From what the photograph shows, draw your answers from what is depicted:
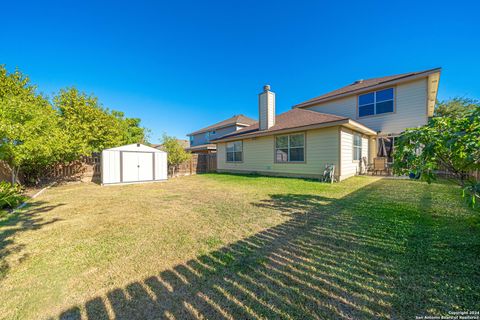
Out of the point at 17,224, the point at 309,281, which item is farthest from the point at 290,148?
the point at 17,224

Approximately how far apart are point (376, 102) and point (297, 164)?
6951 mm

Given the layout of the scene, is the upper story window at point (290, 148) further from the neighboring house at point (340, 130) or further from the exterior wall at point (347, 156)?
the exterior wall at point (347, 156)

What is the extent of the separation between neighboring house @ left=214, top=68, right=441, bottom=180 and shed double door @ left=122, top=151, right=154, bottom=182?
5.70m

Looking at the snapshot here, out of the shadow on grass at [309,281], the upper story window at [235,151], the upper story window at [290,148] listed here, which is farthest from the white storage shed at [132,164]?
the shadow on grass at [309,281]

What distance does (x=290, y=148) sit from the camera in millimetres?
10570

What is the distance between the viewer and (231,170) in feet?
47.2

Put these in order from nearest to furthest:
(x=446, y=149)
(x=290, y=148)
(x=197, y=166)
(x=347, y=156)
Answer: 1. (x=446, y=149)
2. (x=347, y=156)
3. (x=290, y=148)
4. (x=197, y=166)

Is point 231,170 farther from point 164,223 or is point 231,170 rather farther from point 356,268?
point 356,268

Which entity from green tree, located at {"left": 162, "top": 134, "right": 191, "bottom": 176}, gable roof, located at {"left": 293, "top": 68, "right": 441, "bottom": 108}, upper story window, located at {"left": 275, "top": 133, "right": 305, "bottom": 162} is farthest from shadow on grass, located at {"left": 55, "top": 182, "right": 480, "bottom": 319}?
green tree, located at {"left": 162, "top": 134, "right": 191, "bottom": 176}

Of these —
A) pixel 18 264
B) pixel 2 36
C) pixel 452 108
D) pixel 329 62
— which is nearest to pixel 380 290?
pixel 18 264

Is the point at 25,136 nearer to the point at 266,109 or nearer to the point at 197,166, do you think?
the point at 197,166

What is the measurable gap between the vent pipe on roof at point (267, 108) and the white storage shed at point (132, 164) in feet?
21.2

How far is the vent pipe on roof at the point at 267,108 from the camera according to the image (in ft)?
38.3

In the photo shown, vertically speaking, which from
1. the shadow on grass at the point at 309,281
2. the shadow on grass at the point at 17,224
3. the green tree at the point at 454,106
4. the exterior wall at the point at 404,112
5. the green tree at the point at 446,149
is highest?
the green tree at the point at 454,106
